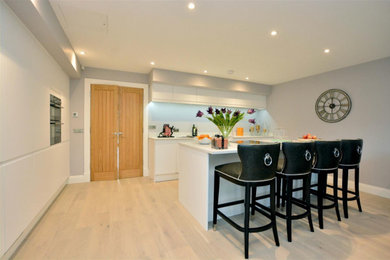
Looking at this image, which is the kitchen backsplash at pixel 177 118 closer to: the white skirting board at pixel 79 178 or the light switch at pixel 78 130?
the light switch at pixel 78 130

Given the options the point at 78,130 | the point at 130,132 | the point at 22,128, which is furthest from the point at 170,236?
the point at 78,130

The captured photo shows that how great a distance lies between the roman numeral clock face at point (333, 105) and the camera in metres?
3.69

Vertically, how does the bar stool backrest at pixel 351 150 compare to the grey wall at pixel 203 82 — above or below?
below

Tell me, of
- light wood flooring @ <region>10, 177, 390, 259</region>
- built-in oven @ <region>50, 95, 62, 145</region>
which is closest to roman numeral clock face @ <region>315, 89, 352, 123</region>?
light wood flooring @ <region>10, 177, 390, 259</region>

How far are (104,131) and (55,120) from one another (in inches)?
45.1

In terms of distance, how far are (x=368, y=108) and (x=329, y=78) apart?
0.96 metres

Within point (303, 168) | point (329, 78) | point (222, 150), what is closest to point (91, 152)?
point (222, 150)

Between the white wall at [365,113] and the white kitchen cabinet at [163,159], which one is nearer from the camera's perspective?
the white wall at [365,113]

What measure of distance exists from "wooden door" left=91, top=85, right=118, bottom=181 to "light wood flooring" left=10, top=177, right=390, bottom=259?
1.16m

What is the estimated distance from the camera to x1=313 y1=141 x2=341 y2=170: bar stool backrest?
218cm

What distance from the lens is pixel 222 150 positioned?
6.42ft

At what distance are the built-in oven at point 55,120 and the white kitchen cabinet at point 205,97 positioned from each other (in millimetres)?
1701

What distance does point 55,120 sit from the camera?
285 centimetres

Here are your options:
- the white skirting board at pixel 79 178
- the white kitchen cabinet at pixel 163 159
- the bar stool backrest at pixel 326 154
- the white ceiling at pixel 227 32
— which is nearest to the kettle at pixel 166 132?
the white kitchen cabinet at pixel 163 159
